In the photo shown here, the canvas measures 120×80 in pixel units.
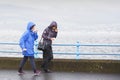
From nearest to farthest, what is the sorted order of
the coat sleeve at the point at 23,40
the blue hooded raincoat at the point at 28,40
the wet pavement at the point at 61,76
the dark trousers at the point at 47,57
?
the wet pavement at the point at 61,76
the coat sleeve at the point at 23,40
the blue hooded raincoat at the point at 28,40
the dark trousers at the point at 47,57

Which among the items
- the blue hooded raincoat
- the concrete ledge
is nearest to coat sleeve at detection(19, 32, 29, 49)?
the blue hooded raincoat

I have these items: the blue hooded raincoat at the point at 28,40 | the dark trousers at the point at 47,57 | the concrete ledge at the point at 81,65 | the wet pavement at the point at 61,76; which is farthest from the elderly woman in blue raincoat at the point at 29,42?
the concrete ledge at the point at 81,65

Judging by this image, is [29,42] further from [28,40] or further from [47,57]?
[47,57]

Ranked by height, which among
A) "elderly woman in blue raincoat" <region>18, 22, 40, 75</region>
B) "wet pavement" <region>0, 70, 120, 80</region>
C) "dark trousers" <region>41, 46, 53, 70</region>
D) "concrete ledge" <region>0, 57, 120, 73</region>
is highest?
"elderly woman in blue raincoat" <region>18, 22, 40, 75</region>

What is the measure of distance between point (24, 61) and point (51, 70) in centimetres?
116

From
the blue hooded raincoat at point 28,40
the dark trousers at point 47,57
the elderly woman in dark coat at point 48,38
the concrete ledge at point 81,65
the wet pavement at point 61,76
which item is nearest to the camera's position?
the wet pavement at point 61,76

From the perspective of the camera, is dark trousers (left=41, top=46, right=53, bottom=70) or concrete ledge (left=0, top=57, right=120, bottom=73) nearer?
dark trousers (left=41, top=46, right=53, bottom=70)

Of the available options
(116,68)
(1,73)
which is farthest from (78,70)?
(1,73)

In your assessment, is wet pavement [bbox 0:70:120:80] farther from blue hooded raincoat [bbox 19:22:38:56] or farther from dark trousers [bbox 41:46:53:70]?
blue hooded raincoat [bbox 19:22:38:56]

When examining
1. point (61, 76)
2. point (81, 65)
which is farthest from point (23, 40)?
point (81, 65)

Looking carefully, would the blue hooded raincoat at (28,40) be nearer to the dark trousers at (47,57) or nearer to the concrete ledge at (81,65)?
the dark trousers at (47,57)

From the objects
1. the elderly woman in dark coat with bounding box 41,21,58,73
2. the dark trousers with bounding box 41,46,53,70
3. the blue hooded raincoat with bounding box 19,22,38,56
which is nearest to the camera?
the blue hooded raincoat with bounding box 19,22,38,56

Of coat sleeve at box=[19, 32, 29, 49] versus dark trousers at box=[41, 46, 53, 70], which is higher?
coat sleeve at box=[19, 32, 29, 49]

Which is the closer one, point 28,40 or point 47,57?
point 28,40
